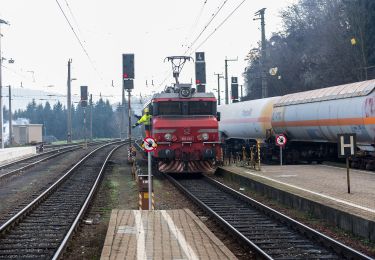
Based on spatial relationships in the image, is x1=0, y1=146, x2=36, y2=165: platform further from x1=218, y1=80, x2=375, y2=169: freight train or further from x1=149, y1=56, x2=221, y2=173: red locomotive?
x1=218, y1=80, x2=375, y2=169: freight train

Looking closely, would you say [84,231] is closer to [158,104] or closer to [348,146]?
[348,146]

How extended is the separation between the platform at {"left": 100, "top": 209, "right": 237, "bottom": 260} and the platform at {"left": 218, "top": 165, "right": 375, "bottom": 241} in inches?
124

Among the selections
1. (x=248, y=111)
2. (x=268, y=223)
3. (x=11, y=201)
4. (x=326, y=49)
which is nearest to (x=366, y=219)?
(x=268, y=223)

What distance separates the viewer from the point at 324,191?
50.9 feet

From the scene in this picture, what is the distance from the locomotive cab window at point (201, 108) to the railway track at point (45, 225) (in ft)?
19.6

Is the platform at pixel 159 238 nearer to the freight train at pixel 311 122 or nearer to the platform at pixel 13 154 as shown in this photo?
the freight train at pixel 311 122

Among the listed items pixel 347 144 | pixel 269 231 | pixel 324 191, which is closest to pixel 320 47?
pixel 324 191

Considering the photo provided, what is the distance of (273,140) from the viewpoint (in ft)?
100.0

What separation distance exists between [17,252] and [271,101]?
76.9ft

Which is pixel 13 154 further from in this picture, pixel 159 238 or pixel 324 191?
pixel 159 238

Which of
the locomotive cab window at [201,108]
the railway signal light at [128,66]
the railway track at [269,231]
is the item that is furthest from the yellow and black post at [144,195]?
the railway signal light at [128,66]

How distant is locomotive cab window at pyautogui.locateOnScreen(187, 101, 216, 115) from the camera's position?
2308 centimetres

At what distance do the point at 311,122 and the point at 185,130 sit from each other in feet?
21.4

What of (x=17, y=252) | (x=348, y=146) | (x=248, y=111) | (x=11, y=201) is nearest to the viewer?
(x=17, y=252)
